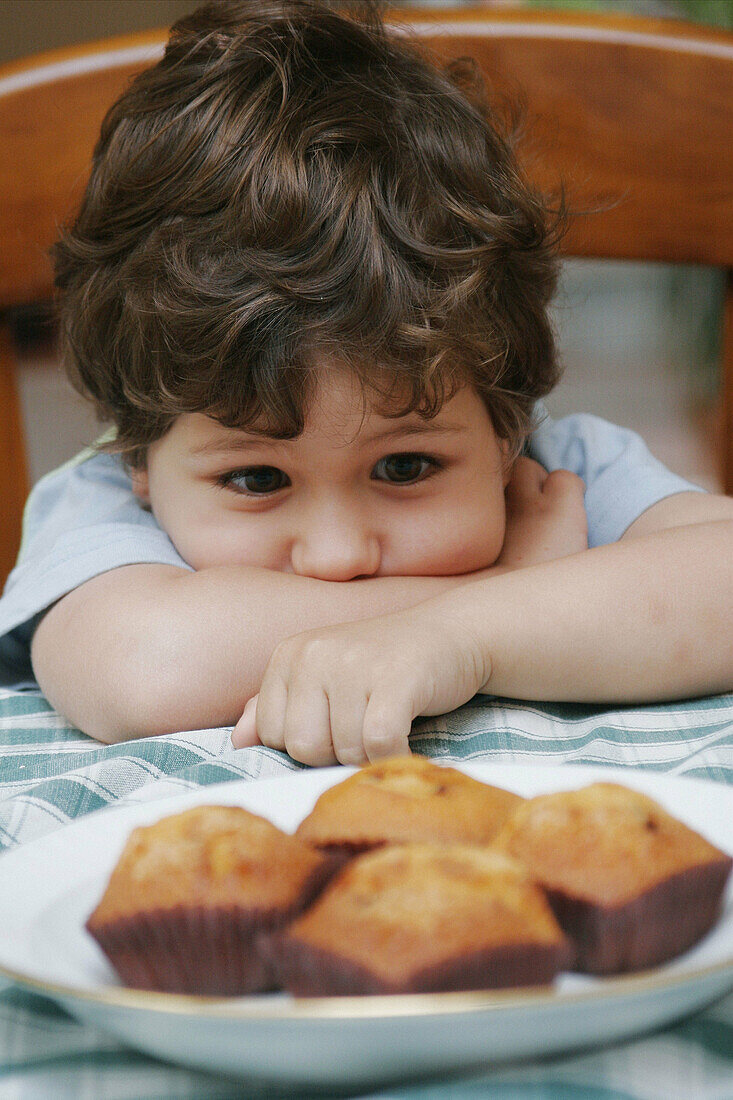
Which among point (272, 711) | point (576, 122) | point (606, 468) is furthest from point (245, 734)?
point (576, 122)

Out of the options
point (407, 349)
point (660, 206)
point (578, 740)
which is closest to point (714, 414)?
point (660, 206)

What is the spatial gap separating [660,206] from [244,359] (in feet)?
2.20

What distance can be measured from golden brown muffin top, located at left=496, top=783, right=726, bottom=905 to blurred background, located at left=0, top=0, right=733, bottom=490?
33.1 inches

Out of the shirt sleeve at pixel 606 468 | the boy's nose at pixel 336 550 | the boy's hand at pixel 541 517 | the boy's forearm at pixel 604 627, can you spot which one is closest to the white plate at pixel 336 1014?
the boy's forearm at pixel 604 627

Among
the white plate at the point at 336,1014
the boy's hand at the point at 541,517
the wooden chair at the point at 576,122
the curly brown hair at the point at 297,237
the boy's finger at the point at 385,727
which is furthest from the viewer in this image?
the wooden chair at the point at 576,122

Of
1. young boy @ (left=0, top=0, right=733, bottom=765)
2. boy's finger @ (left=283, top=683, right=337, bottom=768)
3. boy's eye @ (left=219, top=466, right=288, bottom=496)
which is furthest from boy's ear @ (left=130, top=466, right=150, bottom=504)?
boy's finger @ (left=283, top=683, right=337, bottom=768)

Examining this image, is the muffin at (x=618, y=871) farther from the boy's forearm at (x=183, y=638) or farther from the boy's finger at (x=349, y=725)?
the boy's forearm at (x=183, y=638)

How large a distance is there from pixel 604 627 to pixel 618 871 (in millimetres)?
371

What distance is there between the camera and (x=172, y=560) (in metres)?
0.81

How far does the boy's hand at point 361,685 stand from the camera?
1.70 ft

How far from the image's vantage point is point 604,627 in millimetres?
626

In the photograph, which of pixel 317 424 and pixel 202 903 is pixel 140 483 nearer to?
pixel 317 424

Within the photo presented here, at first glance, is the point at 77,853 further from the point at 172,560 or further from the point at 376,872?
the point at 172,560

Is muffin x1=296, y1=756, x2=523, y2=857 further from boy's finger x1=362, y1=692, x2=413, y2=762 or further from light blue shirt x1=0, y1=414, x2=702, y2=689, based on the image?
light blue shirt x1=0, y1=414, x2=702, y2=689
